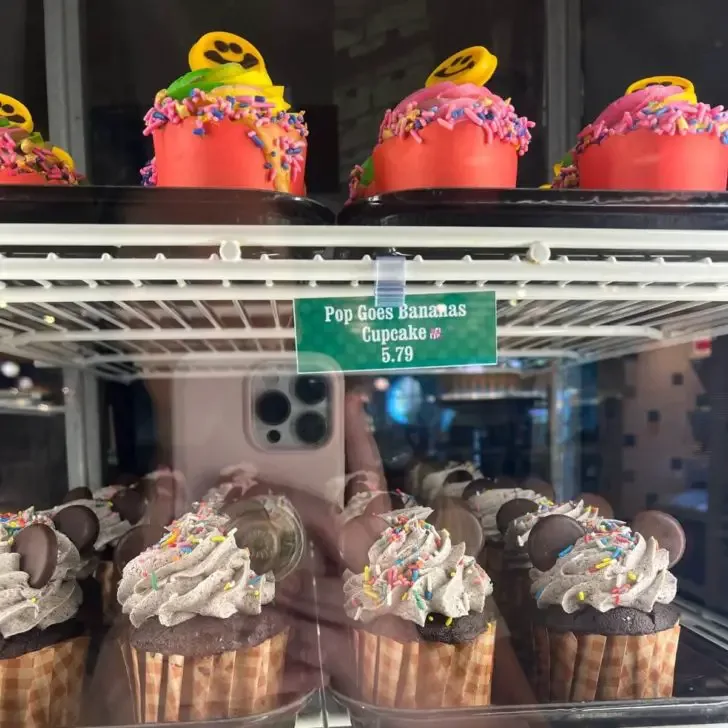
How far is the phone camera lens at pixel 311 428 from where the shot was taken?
1.36 m

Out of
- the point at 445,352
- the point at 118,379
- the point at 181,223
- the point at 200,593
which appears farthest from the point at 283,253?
the point at 118,379

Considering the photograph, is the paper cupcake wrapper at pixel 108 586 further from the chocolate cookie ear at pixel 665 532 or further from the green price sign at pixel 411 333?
the chocolate cookie ear at pixel 665 532

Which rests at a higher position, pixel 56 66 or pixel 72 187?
pixel 56 66

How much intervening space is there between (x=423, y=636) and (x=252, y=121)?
0.75 meters

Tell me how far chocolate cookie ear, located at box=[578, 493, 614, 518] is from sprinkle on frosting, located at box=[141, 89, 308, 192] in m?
0.87

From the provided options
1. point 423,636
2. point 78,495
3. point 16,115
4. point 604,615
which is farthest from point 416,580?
point 16,115

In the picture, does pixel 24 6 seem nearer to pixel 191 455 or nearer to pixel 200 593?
A: pixel 191 455

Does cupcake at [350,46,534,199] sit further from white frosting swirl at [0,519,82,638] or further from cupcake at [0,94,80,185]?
white frosting swirl at [0,519,82,638]

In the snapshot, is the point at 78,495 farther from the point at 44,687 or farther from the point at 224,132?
the point at 224,132

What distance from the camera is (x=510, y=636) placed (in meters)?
1.01

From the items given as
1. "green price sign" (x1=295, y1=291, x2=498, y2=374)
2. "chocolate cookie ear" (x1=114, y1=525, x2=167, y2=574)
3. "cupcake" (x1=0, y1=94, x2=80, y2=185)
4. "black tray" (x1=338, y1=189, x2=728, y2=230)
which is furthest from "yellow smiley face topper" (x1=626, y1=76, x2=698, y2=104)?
"chocolate cookie ear" (x1=114, y1=525, x2=167, y2=574)

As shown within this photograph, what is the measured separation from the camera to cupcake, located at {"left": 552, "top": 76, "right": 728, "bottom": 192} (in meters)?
0.88

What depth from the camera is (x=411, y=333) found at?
0.78 m

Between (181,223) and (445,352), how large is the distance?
1.15 feet
